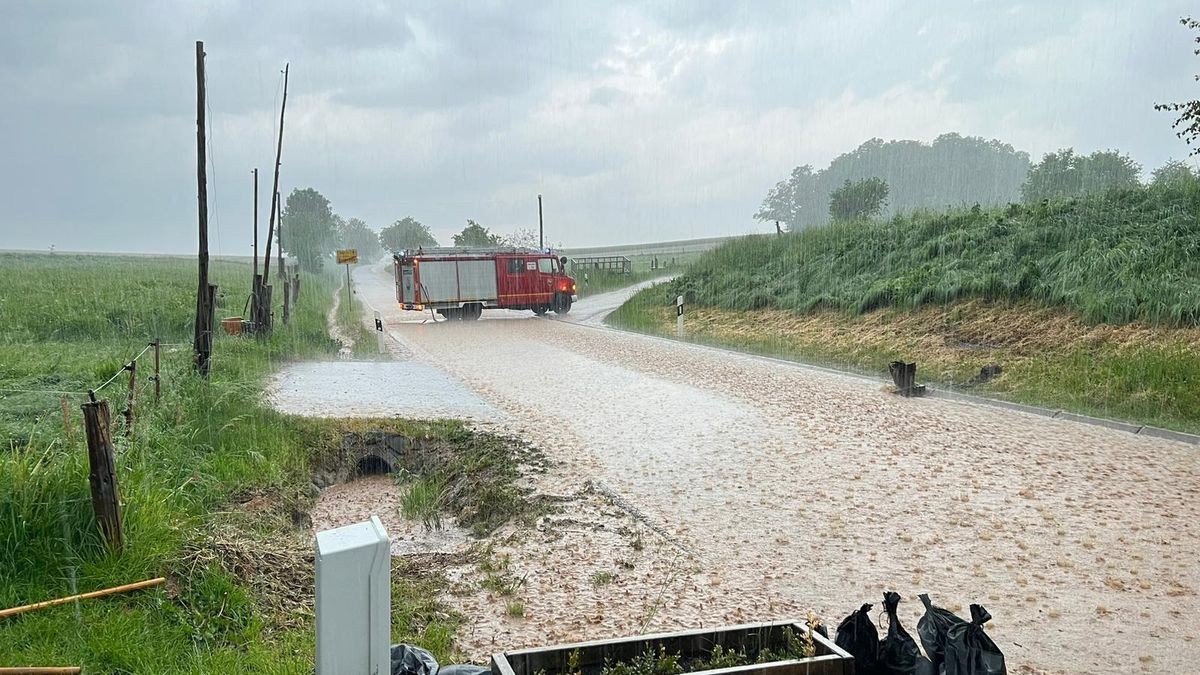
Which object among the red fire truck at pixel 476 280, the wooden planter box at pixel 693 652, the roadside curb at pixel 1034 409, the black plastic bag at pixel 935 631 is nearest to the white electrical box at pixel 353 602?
the wooden planter box at pixel 693 652

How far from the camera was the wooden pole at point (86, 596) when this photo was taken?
398cm

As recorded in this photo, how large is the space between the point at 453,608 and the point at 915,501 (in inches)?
162

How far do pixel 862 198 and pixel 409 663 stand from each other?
145 ft

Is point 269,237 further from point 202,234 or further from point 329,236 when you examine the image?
point 329,236

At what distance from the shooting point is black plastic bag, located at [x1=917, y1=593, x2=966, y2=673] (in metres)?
3.39

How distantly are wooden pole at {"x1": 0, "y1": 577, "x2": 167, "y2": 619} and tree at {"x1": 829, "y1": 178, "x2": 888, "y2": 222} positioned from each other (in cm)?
4223

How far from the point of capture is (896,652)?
11.0 ft

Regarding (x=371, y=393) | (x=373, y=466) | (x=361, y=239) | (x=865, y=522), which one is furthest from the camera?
(x=361, y=239)

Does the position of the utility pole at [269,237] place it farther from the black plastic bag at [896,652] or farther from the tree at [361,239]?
the tree at [361,239]

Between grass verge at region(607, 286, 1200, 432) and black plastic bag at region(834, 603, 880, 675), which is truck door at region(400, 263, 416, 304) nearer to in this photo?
grass verge at region(607, 286, 1200, 432)

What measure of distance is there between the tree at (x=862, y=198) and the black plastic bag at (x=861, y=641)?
4207 centimetres

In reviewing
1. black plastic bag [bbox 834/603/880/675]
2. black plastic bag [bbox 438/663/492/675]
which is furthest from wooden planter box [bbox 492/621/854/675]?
black plastic bag [bbox 438/663/492/675]

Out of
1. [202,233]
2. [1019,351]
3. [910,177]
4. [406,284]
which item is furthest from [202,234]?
[910,177]

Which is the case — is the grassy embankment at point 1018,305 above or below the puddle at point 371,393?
above
